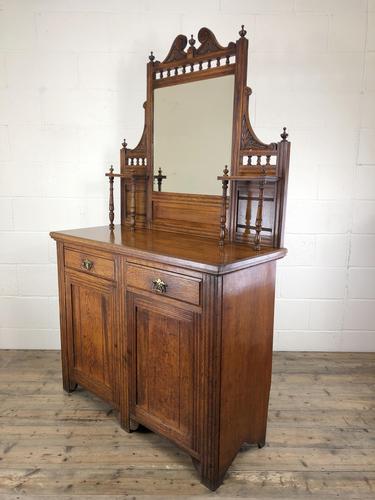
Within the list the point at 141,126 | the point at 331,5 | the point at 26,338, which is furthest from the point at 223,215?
the point at 26,338

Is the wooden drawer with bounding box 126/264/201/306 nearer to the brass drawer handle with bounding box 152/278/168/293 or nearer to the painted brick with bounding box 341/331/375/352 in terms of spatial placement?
the brass drawer handle with bounding box 152/278/168/293

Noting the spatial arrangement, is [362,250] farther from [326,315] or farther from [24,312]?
[24,312]

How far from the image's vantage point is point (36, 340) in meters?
2.98

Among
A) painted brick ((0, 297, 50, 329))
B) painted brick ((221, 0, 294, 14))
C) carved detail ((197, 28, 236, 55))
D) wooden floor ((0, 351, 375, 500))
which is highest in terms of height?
painted brick ((221, 0, 294, 14))

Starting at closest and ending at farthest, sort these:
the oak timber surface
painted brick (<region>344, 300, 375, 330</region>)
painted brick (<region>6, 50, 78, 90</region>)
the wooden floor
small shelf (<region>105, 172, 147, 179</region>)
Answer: the oak timber surface, the wooden floor, small shelf (<region>105, 172, 147, 179</region>), painted brick (<region>6, 50, 78, 90</region>), painted brick (<region>344, 300, 375, 330</region>)

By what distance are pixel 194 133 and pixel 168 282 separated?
0.88 metres

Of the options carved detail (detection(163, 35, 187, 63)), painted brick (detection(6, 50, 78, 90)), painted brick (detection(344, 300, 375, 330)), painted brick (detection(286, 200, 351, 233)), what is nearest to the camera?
carved detail (detection(163, 35, 187, 63))

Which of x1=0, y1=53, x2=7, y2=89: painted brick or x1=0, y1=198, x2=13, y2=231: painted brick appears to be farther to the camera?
x1=0, y1=198, x2=13, y2=231: painted brick

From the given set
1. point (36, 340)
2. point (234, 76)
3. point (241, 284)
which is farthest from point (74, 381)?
point (234, 76)

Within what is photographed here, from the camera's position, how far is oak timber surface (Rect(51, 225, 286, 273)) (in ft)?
4.90

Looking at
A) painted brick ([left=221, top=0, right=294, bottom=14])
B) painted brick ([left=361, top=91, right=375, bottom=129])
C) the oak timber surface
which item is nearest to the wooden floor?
the oak timber surface

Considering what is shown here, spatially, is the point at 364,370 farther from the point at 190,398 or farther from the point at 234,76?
the point at 234,76

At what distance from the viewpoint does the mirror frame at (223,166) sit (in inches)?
70.8

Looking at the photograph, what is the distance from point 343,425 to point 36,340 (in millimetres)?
2179
